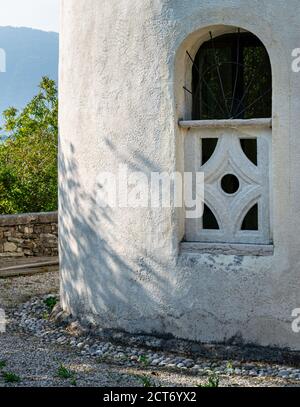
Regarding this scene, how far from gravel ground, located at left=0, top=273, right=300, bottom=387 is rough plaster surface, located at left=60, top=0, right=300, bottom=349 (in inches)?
11.0

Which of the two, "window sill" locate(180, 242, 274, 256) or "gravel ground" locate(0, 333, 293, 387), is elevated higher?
"window sill" locate(180, 242, 274, 256)

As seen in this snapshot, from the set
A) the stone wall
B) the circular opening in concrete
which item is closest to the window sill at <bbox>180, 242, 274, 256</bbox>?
the circular opening in concrete

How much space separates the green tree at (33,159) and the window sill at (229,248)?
907cm

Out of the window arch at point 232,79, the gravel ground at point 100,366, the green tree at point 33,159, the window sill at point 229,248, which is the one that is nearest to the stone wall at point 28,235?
the green tree at point 33,159

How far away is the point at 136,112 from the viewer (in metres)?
6.80

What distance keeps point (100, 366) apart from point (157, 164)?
1857mm

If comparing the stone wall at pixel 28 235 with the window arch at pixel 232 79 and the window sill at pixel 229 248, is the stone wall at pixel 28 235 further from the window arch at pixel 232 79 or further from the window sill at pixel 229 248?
the window sill at pixel 229 248

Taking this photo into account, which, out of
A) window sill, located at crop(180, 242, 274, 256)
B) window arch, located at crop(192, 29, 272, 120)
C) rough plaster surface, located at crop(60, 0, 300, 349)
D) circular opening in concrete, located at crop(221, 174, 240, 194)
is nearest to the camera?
rough plaster surface, located at crop(60, 0, 300, 349)

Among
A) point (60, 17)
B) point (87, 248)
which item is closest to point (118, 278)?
point (87, 248)

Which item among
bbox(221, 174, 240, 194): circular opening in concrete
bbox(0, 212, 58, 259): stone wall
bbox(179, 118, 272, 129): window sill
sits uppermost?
bbox(179, 118, 272, 129): window sill

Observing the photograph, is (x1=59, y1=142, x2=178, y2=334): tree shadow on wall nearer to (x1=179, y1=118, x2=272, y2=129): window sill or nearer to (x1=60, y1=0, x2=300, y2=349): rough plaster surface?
(x1=60, y1=0, x2=300, y2=349): rough plaster surface

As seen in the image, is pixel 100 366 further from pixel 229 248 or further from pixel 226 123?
pixel 226 123

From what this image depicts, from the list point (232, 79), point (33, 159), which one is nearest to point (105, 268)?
point (232, 79)

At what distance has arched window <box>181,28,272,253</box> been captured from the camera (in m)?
6.54
